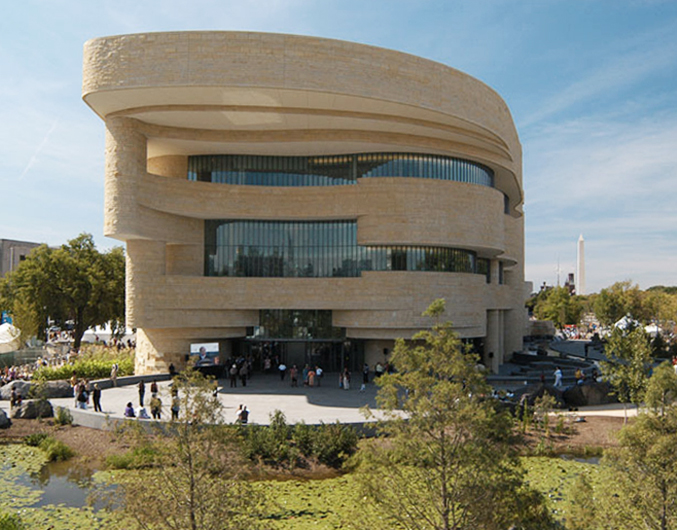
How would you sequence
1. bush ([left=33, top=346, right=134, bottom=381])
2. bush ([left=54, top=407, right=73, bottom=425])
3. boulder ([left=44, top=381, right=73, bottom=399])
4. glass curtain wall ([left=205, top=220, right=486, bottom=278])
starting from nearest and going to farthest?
bush ([left=54, top=407, right=73, bottom=425]) → boulder ([left=44, top=381, right=73, bottom=399]) → bush ([left=33, top=346, right=134, bottom=381]) → glass curtain wall ([left=205, top=220, right=486, bottom=278])

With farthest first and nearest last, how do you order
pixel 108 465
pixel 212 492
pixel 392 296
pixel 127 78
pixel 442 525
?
pixel 392 296
pixel 127 78
pixel 108 465
pixel 442 525
pixel 212 492

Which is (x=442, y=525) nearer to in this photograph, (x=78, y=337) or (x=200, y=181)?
(x=200, y=181)

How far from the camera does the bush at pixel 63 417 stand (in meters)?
23.7

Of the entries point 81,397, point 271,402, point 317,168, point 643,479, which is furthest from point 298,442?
point 317,168

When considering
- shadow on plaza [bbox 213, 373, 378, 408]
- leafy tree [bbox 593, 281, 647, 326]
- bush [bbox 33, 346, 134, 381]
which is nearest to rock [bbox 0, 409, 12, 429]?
bush [bbox 33, 346, 134, 381]

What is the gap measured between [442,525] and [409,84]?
1041 inches

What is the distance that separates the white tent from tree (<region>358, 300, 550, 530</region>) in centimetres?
4206

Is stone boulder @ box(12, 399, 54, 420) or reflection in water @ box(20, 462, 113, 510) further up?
stone boulder @ box(12, 399, 54, 420)

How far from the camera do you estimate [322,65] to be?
95.6 feet

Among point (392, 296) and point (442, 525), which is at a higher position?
point (392, 296)

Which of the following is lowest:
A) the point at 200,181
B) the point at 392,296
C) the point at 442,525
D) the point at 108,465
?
the point at 108,465

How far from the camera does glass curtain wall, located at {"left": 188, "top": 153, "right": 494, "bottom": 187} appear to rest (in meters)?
35.7

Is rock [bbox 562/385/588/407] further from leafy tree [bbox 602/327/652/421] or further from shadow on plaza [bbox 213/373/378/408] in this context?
shadow on plaza [bbox 213/373/378/408]

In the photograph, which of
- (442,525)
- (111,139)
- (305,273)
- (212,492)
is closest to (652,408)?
(442,525)
